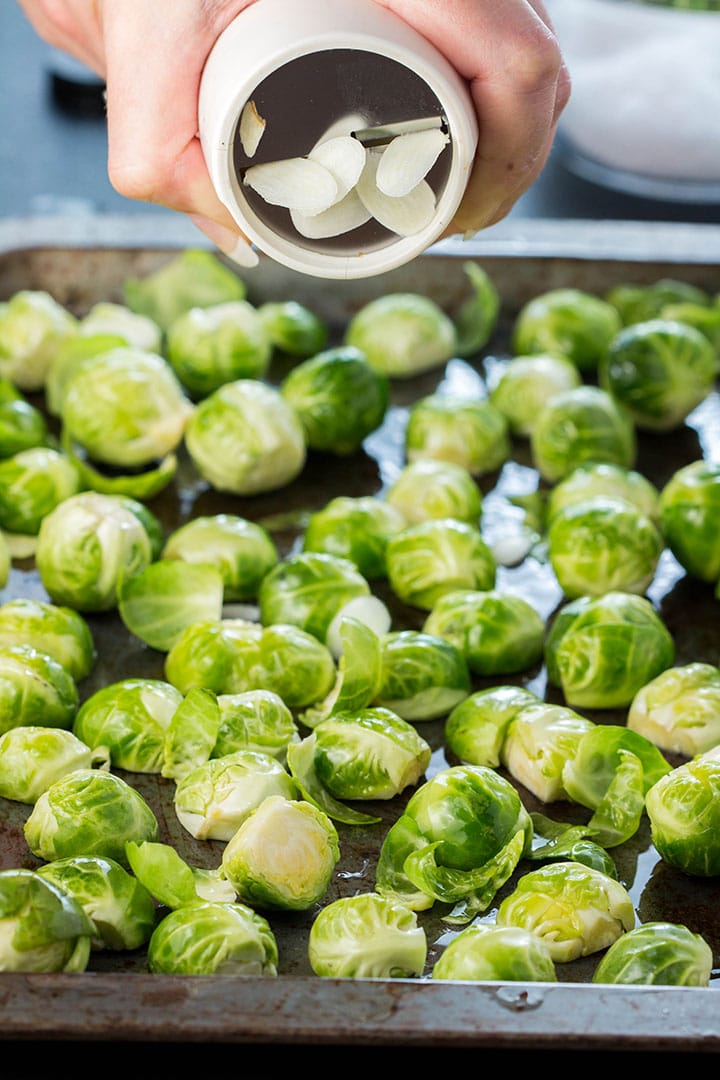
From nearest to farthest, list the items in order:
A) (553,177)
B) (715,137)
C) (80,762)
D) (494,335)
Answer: (80,762) < (494,335) < (715,137) < (553,177)

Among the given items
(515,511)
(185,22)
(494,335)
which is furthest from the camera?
(494,335)

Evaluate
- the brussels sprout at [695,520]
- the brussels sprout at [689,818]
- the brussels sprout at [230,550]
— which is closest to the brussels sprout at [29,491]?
the brussels sprout at [230,550]

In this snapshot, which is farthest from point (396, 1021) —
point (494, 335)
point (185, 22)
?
point (494, 335)

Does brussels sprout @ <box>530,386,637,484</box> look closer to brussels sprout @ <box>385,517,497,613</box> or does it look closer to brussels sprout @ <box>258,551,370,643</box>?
brussels sprout @ <box>385,517,497,613</box>

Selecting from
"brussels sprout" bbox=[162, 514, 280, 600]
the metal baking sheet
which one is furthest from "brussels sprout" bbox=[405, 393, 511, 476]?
"brussels sprout" bbox=[162, 514, 280, 600]

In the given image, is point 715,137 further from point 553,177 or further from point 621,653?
point 621,653

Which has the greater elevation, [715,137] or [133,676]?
[715,137]

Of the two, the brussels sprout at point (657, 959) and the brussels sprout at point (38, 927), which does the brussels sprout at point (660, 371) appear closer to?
the brussels sprout at point (657, 959)
